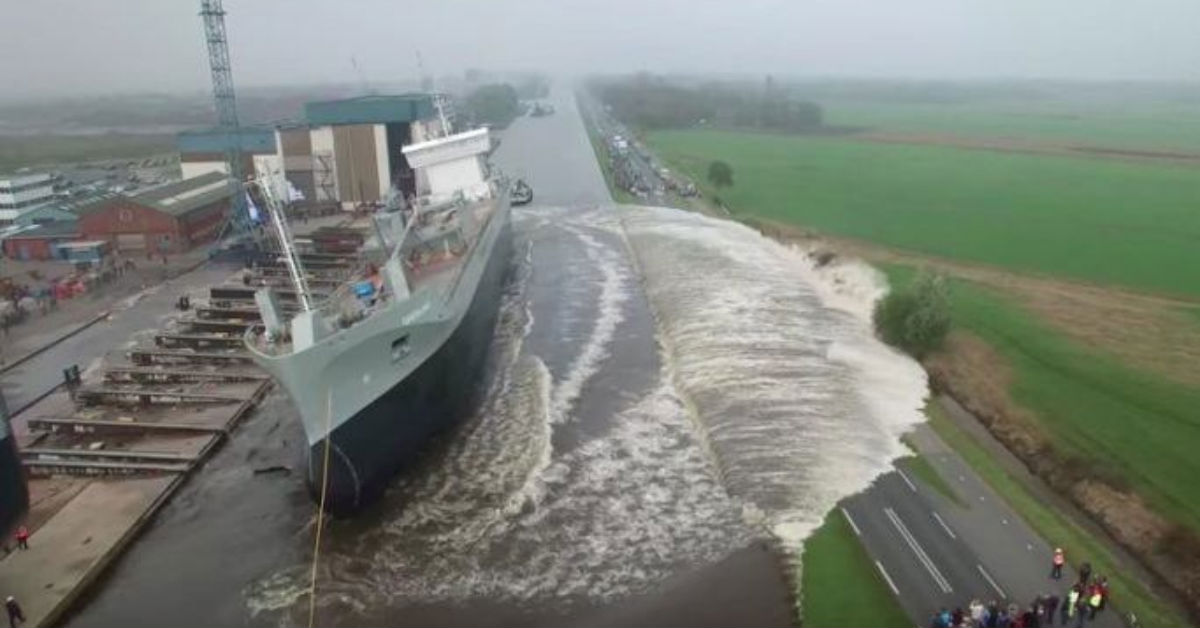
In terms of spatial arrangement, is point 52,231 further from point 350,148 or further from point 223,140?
point 350,148

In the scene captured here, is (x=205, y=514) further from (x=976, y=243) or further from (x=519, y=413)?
(x=976, y=243)

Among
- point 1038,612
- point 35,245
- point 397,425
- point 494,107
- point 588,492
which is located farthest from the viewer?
point 494,107

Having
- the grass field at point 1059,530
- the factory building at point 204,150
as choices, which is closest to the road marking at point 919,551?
the grass field at point 1059,530

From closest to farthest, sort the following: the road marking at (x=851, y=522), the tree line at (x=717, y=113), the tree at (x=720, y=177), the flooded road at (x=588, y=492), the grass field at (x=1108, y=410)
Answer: the flooded road at (x=588, y=492) → the road marking at (x=851, y=522) → the grass field at (x=1108, y=410) → the tree at (x=720, y=177) → the tree line at (x=717, y=113)

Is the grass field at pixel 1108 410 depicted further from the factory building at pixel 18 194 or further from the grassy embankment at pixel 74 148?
the grassy embankment at pixel 74 148

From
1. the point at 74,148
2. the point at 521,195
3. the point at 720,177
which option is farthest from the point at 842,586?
the point at 74,148

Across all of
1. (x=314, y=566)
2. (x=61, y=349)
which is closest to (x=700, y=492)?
(x=314, y=566)

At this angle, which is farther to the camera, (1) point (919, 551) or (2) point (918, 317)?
(2) point (918, 317)
